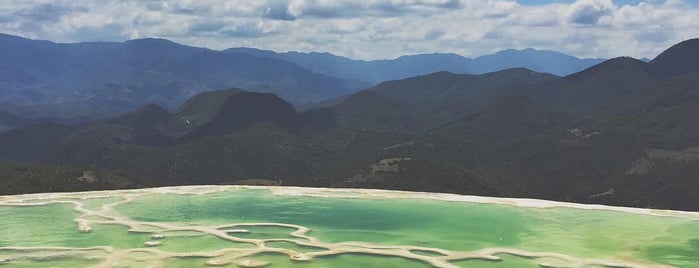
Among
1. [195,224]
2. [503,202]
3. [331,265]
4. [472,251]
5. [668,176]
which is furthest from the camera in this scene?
[668,176]

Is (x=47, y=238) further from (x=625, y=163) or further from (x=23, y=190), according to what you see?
(x=625, y=163)

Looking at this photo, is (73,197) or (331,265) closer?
(331,265)

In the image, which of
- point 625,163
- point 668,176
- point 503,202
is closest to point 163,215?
point 503,202

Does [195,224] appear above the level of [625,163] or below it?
below

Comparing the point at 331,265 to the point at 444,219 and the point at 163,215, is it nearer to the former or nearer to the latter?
the point at 444,219

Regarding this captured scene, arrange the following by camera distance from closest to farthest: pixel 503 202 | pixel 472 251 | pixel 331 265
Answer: pixel 331 265 → pixel 472 251 → pixel 503 202

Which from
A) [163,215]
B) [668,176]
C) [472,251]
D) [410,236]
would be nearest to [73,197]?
A: [163,215]
